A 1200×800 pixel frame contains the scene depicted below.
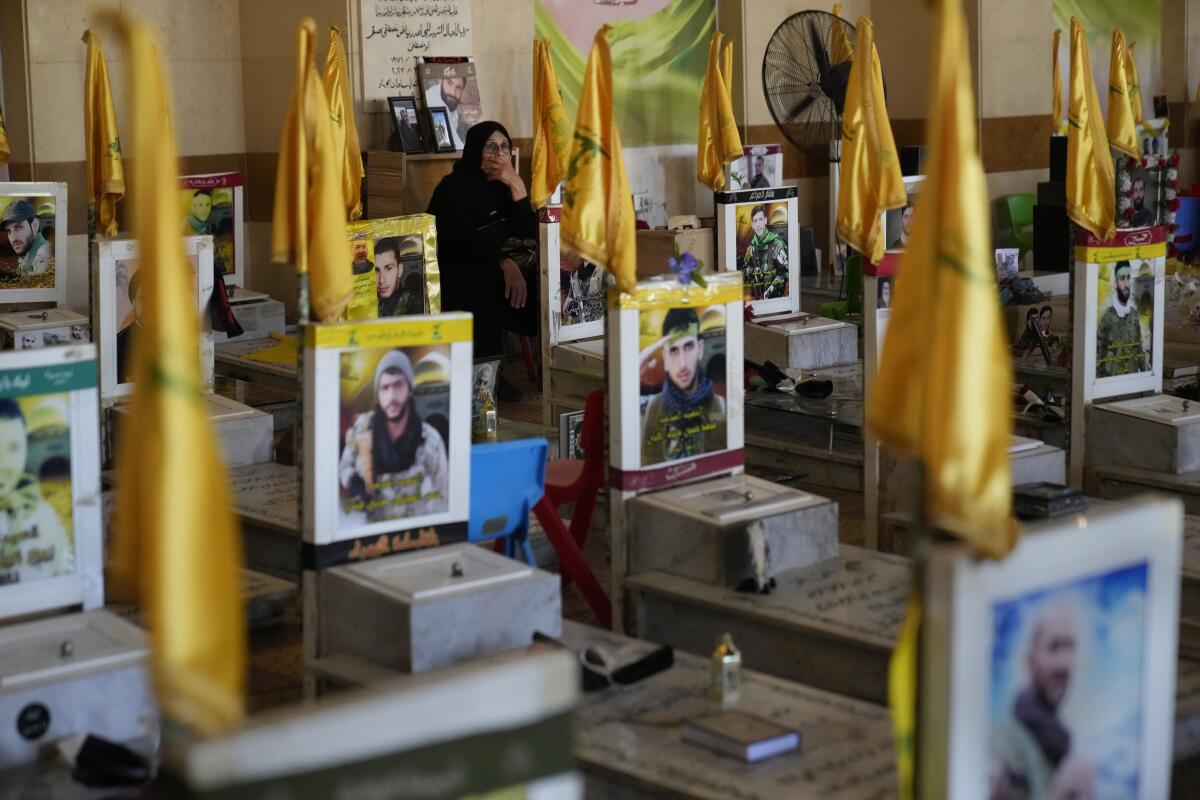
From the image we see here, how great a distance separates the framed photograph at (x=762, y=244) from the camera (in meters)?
8.95

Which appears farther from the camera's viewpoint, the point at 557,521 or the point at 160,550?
the point at 557,521

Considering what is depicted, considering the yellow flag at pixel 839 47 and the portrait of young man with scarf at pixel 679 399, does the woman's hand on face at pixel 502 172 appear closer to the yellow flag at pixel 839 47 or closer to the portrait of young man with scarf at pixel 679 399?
the yellow flag at pixel 839 47

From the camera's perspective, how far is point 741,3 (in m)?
12.9

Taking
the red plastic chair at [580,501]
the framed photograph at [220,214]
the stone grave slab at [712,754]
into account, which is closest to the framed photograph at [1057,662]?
the stone grave slab at [712,754]

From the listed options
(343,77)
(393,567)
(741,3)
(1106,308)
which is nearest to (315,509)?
(393,567)

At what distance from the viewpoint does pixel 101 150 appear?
718 cm

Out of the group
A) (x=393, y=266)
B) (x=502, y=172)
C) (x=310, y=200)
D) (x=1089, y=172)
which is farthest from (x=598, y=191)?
(x=502, y=172)

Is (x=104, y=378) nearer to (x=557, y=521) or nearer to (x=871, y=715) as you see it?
(x=557, y=521)

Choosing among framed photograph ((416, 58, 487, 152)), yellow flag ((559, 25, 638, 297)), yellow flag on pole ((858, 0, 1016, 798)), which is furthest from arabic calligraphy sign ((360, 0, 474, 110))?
yellow flag on pole ((858, 0, 1016, 798))

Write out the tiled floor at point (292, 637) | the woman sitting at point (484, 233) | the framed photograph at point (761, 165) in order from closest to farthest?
the tiled floor at point (292, 637)
the woman sitting at point (484, 233)
the framed photograph at point (761, 165)

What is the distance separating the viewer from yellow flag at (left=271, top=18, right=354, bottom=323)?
4.42m

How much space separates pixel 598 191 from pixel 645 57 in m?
7.52

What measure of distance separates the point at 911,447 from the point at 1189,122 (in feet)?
44.7

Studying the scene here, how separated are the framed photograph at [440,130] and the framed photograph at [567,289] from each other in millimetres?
2762
